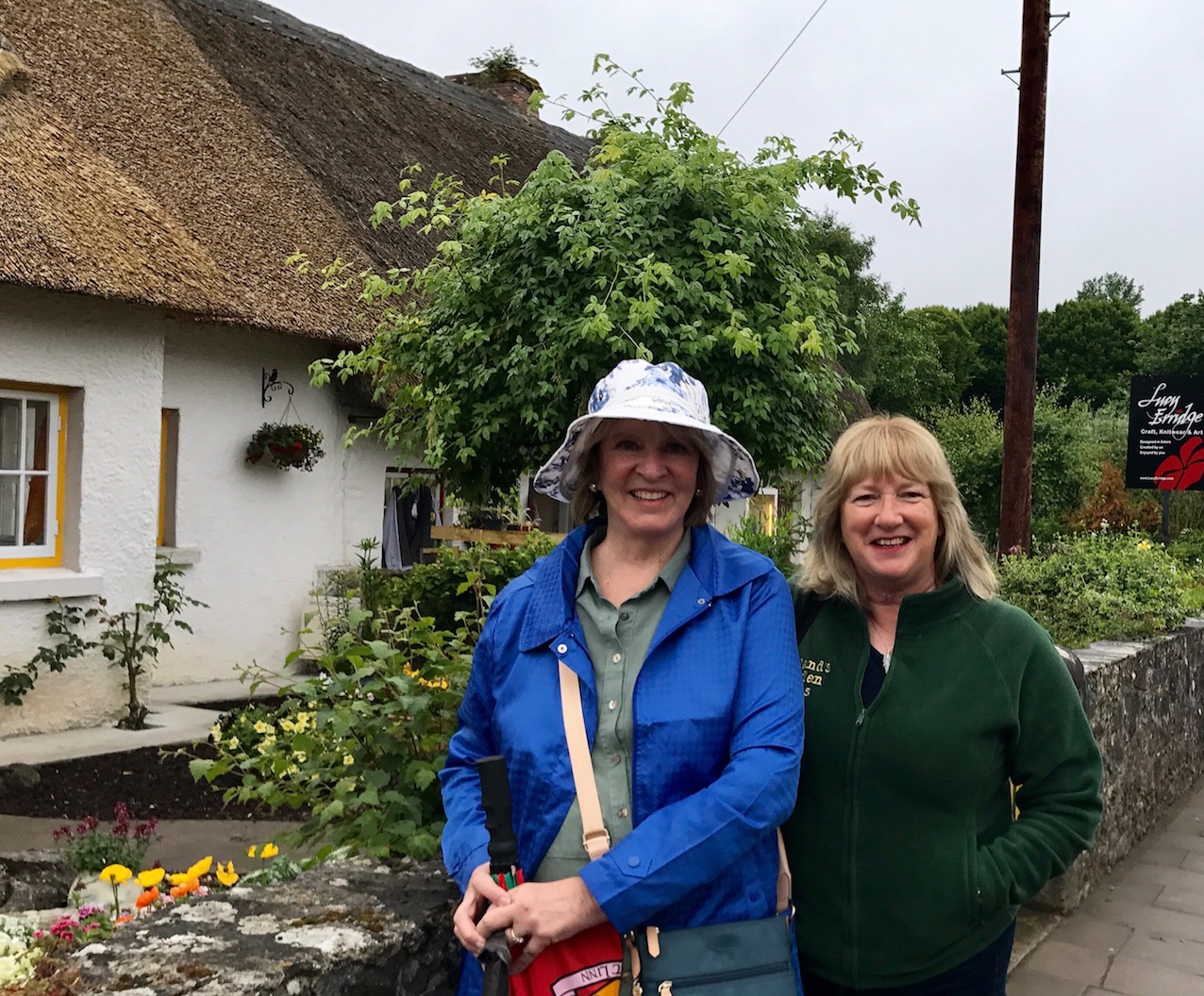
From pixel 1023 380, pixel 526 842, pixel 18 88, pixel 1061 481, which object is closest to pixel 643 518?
pixel 526 842

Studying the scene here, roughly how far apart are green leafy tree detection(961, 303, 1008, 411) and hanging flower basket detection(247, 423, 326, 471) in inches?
1614

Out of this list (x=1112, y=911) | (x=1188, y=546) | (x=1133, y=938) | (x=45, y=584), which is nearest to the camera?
(x=1133, y=938)

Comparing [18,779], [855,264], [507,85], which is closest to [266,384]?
[18,779]

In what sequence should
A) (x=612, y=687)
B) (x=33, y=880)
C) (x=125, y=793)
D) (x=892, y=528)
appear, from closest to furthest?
(x=612, y=687) → (x=892, y=528) → (x=33, y=880) → (x=125, y=793)

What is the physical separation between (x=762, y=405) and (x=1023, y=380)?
3.71 metres

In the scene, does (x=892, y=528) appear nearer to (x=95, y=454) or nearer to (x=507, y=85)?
(x=95, y=454)

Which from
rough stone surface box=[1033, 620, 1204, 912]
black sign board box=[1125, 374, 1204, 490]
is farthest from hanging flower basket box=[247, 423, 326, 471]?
black sign board box=[1125, 374, 1204, 490]

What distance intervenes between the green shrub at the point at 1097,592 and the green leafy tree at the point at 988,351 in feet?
136

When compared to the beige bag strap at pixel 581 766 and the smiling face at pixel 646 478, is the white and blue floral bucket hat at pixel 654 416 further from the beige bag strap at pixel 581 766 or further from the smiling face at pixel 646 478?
the beige bag strap at pixel 581 766

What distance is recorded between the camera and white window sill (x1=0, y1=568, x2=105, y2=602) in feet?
25.1

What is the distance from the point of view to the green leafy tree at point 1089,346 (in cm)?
4947

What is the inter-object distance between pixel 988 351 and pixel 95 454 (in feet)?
155

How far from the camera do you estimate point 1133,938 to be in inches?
180

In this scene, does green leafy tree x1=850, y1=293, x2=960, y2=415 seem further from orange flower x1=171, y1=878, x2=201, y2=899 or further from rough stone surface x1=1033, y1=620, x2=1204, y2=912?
orange flower x1=171, y1=878, x2=201, y2=899
